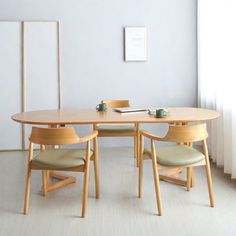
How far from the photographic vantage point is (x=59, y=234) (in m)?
2.54

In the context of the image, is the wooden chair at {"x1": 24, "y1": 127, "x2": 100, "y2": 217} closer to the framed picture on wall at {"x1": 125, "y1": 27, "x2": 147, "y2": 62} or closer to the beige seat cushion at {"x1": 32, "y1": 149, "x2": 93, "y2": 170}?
the beige seat cushion at {"x1": 32, "y1": 149, "x2": 93, "y2": 170}

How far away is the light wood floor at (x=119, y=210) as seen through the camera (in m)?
2.60

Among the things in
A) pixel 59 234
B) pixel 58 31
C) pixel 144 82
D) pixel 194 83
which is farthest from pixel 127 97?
pixel 59 234

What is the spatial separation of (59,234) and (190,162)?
114 centimetres

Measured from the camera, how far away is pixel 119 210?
2.95 metres

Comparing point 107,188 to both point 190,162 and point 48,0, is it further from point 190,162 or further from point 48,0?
point 48,0

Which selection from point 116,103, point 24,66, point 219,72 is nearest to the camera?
point 219,72

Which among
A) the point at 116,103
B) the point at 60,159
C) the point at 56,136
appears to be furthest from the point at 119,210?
the point at 116,103

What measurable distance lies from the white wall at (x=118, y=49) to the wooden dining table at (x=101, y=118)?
1389mm

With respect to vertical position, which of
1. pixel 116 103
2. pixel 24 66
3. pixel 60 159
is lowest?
pixel 60 159

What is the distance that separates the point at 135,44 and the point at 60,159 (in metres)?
2.61

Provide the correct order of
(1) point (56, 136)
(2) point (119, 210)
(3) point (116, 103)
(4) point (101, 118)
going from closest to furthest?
(1) point (56, 136) → (2) point (119, 210) → (4) point (101, 118) → (3) point (116, 103)

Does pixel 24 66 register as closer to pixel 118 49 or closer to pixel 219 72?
pixel 118 49

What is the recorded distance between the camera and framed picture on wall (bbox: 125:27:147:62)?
503 centimetres
